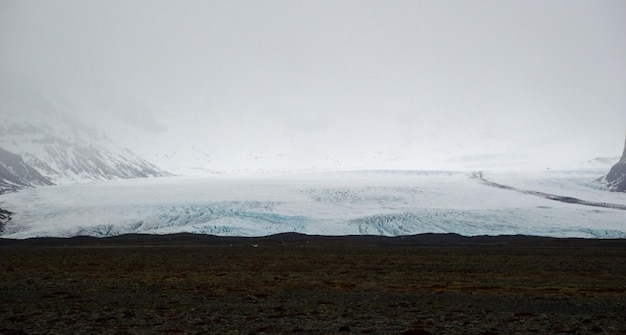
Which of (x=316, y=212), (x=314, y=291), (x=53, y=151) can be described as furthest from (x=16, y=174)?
(x=314, y=291)

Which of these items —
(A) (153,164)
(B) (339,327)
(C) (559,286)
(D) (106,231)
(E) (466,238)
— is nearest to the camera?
(B) (339,327)

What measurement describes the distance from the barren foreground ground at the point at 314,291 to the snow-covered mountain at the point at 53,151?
249 feet

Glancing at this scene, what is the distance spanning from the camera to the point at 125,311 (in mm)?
12586

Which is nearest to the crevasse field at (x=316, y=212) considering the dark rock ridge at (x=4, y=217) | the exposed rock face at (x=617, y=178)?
the dark rock ridge at (x=4, y=217)

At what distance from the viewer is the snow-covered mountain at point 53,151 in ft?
343

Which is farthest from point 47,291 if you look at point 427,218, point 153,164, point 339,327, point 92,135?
point 92,135

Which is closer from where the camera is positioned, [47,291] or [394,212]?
[47,291]

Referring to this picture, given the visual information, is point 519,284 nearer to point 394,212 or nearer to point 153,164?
point 394,212

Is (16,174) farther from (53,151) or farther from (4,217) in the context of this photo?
(4,217)

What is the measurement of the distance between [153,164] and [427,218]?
5117 inches

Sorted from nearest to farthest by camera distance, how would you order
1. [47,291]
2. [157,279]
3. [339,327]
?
[339,327]
[47,291]
[157,279]

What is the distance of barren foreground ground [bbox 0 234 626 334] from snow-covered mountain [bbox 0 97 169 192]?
75979mm

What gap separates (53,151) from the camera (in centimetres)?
13275

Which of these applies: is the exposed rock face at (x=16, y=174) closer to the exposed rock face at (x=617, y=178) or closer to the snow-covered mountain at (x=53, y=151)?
the snow-covered mountain at (x=53, y=151)
